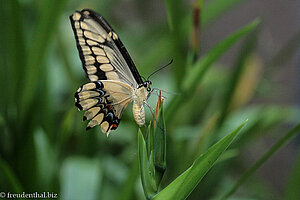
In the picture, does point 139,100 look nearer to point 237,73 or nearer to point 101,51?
point 101,51

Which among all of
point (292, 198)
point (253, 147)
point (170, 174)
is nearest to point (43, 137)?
point (170, 174)

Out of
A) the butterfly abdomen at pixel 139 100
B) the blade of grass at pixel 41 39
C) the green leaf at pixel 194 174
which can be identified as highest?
the blade of grass at pixel 41 39

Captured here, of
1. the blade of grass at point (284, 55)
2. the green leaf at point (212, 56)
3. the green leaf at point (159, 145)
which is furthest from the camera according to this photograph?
the blade of grass at point (284, 55)

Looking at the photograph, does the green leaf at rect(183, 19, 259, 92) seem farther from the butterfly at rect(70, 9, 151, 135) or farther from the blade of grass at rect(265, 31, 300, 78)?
the blade of grass at rect(265, 31, 300, 78)

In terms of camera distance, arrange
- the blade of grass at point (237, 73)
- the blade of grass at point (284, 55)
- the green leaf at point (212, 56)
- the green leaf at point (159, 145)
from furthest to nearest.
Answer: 1. the blade of grass at point (284, 55)
2. the blade of grass at point (237, 73)
3. the green leaf at point (212, 56)
4. the green leaf at point (159, 145)

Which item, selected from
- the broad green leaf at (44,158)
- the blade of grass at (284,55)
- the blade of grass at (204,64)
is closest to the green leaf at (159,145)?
the blade of grass at (204,64)

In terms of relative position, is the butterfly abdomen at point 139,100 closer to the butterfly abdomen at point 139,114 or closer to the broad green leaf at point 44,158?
the butterfly abdomen at point 139,114

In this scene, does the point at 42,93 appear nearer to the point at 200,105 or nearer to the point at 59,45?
the point at 59,45

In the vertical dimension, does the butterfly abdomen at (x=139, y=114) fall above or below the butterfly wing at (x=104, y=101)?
below
